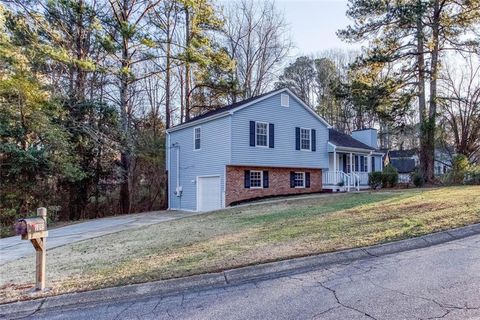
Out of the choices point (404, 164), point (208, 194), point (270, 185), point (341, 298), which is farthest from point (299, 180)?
point (404, 164)

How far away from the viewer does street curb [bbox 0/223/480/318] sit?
4328mm

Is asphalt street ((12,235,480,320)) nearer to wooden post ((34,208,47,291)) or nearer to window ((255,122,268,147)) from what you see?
wooden post ((34,208,47,291))

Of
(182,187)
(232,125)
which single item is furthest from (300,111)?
(182,187)

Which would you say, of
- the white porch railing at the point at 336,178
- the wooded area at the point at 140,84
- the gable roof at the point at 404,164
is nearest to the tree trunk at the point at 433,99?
the wooded area at the point at 140,84

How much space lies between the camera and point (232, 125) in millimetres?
17281

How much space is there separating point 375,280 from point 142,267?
11.4ft

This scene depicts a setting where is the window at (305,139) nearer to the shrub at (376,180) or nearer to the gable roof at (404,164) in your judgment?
the shrub at (376,180)

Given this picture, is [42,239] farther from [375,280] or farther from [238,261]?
[375,280]

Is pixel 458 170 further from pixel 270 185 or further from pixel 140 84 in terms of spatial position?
pixel 140 84

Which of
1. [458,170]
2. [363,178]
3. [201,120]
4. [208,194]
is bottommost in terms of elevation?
[208,194]

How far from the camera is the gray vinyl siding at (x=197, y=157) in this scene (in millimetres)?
17656

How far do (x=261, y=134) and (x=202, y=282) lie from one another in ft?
46.8

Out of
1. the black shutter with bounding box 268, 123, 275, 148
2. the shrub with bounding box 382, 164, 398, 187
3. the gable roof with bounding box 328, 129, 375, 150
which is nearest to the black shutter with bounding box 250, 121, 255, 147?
the black shutter with bounding box 268, 123, 275, 148

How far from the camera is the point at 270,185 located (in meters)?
19.2
